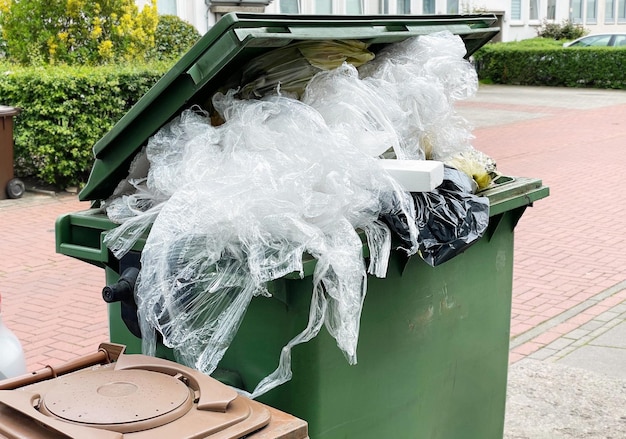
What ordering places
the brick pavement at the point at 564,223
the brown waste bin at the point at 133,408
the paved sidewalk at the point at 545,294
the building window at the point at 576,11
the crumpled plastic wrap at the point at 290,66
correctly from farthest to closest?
the building window at the point at 576,11, the brick pavement at the point at 564,223, the paved sidewalk at the point at 545,294, the crumpled plastic wrap at the point at 290,66, the brown waste bin at the point at 133,408

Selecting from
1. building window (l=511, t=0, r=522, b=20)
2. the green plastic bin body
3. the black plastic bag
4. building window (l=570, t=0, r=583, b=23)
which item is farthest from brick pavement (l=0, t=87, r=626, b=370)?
building window (l=570, t=0, r=583, b=23)

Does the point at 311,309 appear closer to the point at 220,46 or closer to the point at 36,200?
the point at 220,46

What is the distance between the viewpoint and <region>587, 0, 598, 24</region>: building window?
3875cm

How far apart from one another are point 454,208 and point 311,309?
0.67 m

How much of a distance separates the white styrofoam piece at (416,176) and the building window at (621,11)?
135ft

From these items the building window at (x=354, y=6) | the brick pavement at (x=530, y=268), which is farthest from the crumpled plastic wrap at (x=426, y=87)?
the building window at (x=354, y=6)

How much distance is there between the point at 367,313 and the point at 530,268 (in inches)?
183

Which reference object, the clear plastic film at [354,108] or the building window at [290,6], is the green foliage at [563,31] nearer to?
the building window at [290,6]

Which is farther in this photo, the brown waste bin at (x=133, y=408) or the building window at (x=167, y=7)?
the building window at (x=167, y=7)

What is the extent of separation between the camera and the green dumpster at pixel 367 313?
2502 mm

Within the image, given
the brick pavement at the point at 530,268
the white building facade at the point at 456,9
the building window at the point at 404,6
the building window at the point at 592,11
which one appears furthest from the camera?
the building window at the point at 592,11

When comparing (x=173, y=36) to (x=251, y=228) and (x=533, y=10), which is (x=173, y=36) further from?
(x=533, y=10)

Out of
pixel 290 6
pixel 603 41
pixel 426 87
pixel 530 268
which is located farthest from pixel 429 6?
pixel 426 87

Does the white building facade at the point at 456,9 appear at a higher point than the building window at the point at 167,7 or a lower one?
lower
